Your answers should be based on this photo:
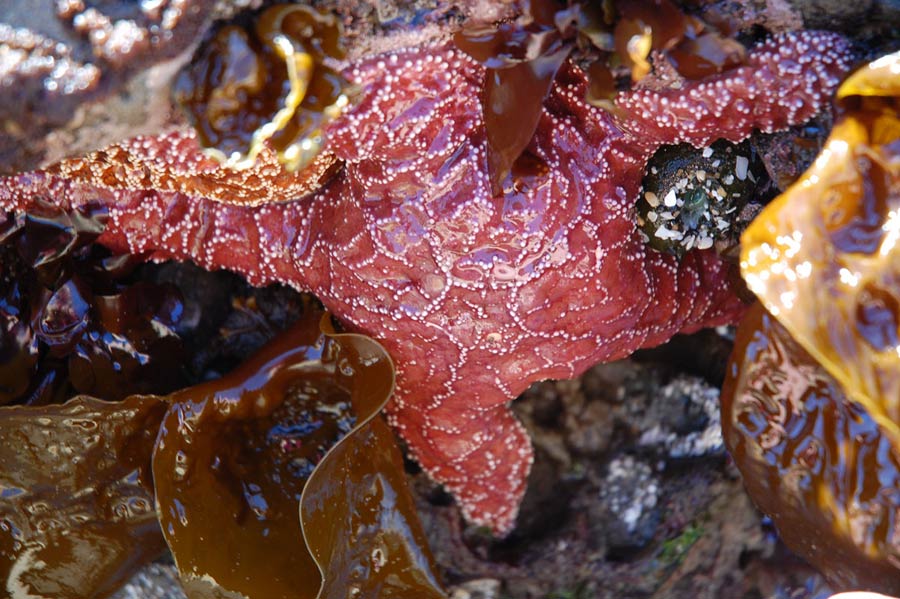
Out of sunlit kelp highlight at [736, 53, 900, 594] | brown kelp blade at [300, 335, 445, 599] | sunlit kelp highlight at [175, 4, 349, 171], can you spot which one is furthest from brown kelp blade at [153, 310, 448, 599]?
sunlit kelp highlight at [736, 53, 900, 594]

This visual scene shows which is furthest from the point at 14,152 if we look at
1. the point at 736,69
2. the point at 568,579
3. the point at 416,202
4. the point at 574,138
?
the point at 568,579

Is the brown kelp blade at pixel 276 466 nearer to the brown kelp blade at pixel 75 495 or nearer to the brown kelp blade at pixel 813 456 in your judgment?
the brown kelp blade at pixel 75 495

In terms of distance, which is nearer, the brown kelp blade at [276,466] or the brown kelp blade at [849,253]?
the brown kelp blade at [849,253]

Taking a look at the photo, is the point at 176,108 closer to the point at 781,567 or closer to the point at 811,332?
the point at 811,332

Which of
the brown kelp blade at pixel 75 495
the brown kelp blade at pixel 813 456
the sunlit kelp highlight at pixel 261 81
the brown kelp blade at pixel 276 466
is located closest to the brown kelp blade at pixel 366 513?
the brown kelp blade at pixel 276 466

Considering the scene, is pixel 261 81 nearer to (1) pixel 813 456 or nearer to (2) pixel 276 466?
(2) pixel 276 466

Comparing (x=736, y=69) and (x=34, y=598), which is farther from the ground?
(x=736, y=69)
